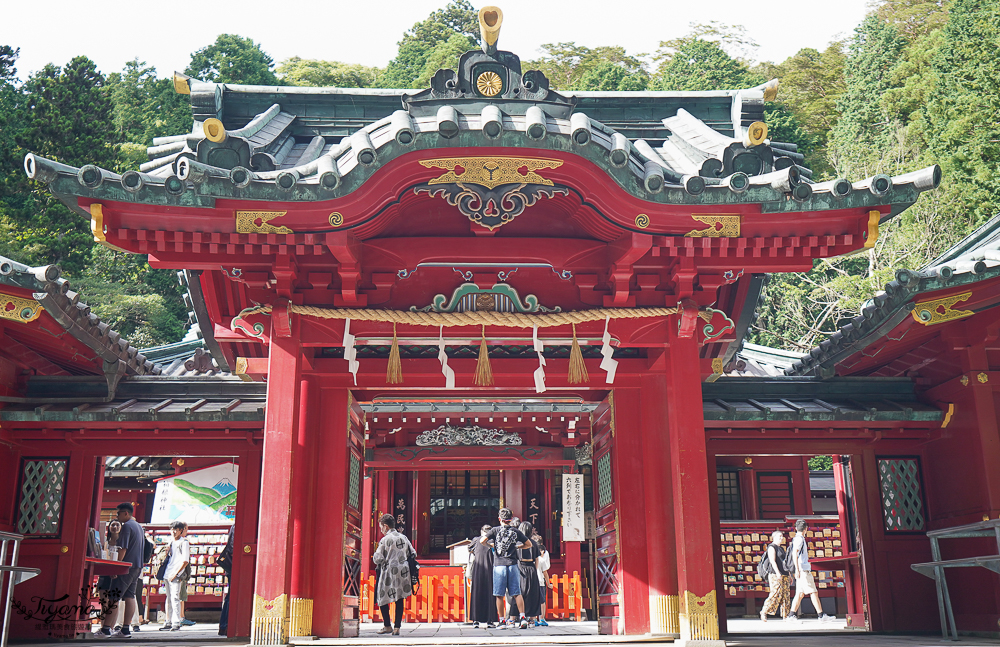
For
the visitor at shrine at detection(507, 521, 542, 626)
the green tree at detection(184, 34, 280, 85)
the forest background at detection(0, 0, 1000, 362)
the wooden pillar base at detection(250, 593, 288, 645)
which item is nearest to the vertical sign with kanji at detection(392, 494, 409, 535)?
the visitor at shrine at detection(507, 521, 542, 626)

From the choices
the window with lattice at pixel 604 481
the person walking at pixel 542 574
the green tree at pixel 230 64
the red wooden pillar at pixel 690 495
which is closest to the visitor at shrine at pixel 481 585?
the person walking at pixel 542 574

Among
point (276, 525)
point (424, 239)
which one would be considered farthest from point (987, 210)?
point (276, 525)

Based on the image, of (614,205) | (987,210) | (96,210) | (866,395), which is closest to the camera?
(96,210)

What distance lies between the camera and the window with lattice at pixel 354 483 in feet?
28.7

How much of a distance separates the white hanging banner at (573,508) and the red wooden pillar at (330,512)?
7295mm

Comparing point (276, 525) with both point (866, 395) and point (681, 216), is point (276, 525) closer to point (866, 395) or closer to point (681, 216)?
point (681, 216)

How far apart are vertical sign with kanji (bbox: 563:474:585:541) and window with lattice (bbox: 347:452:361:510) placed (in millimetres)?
6349

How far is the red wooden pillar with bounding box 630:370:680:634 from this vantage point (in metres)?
8.05

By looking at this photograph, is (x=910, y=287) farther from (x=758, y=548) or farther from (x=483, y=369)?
(x=758, y=548)

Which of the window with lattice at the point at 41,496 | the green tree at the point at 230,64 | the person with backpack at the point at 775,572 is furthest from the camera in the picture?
the green tree at the point at 230,64

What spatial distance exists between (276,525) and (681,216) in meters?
4.36

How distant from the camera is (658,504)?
8.36 m

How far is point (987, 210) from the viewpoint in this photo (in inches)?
930

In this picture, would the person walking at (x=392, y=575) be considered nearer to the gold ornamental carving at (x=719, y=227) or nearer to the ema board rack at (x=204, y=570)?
the ema board rack at (x=204, y=570)
